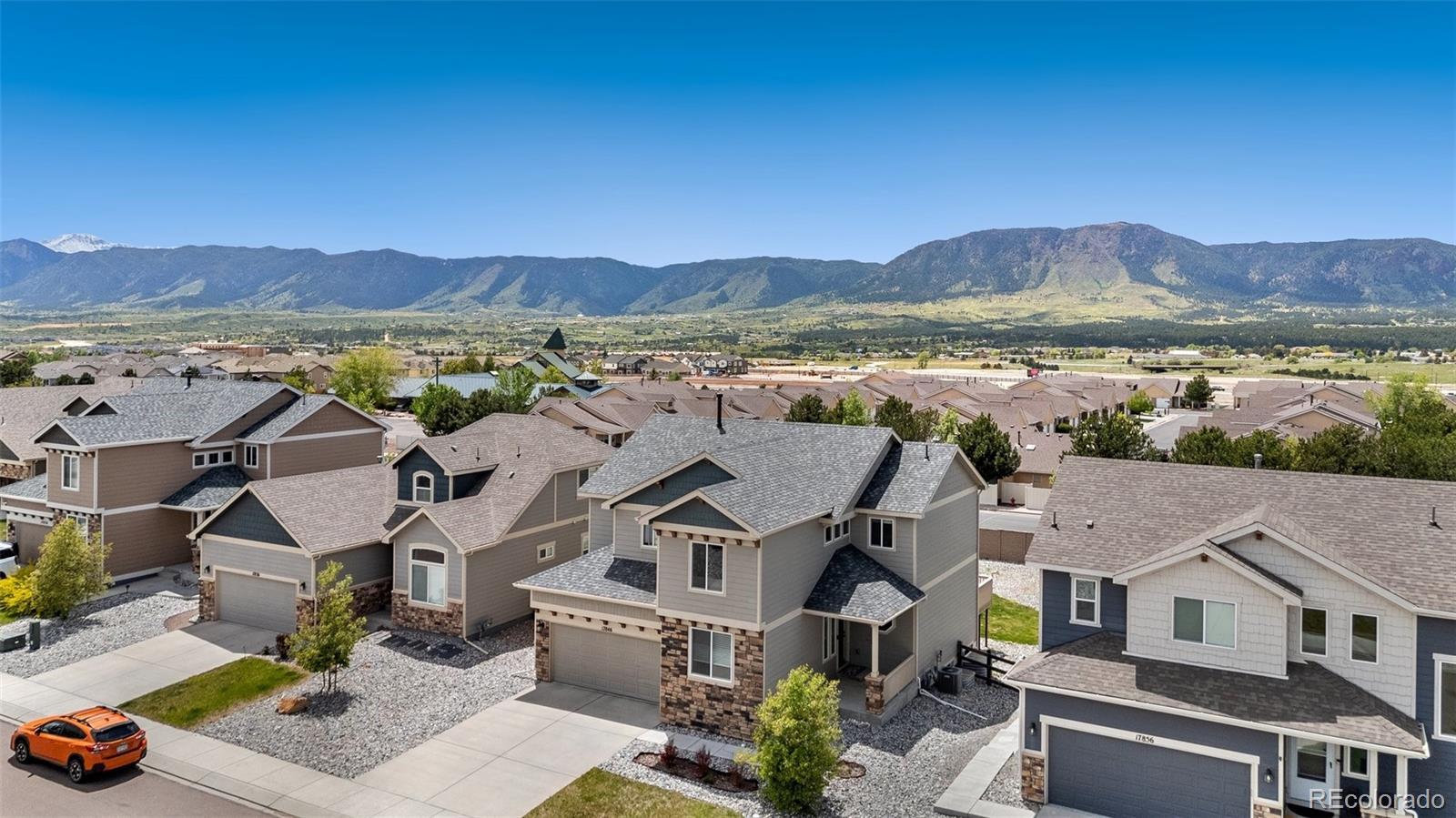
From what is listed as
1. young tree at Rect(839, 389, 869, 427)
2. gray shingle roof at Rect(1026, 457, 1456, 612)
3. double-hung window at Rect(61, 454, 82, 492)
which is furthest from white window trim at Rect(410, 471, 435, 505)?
young tree at Rect(839, 389, 869, 427)

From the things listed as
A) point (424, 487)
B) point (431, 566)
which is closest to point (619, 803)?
point (431, 566)

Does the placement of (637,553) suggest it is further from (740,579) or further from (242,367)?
(242,367)

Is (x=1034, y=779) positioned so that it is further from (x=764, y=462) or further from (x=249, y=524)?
(x=249, y=524)

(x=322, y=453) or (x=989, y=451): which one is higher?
(x=322, y=453)

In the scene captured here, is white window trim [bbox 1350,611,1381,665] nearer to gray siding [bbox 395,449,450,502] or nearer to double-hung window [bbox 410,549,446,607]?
double-hung window [bbox 410,549,446,607]

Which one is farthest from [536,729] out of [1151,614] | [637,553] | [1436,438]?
[1436,438]

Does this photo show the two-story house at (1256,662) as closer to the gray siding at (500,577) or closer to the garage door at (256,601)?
the gray siding at (500,577)

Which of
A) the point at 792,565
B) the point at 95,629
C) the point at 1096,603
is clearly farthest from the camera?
the point at 95,629
